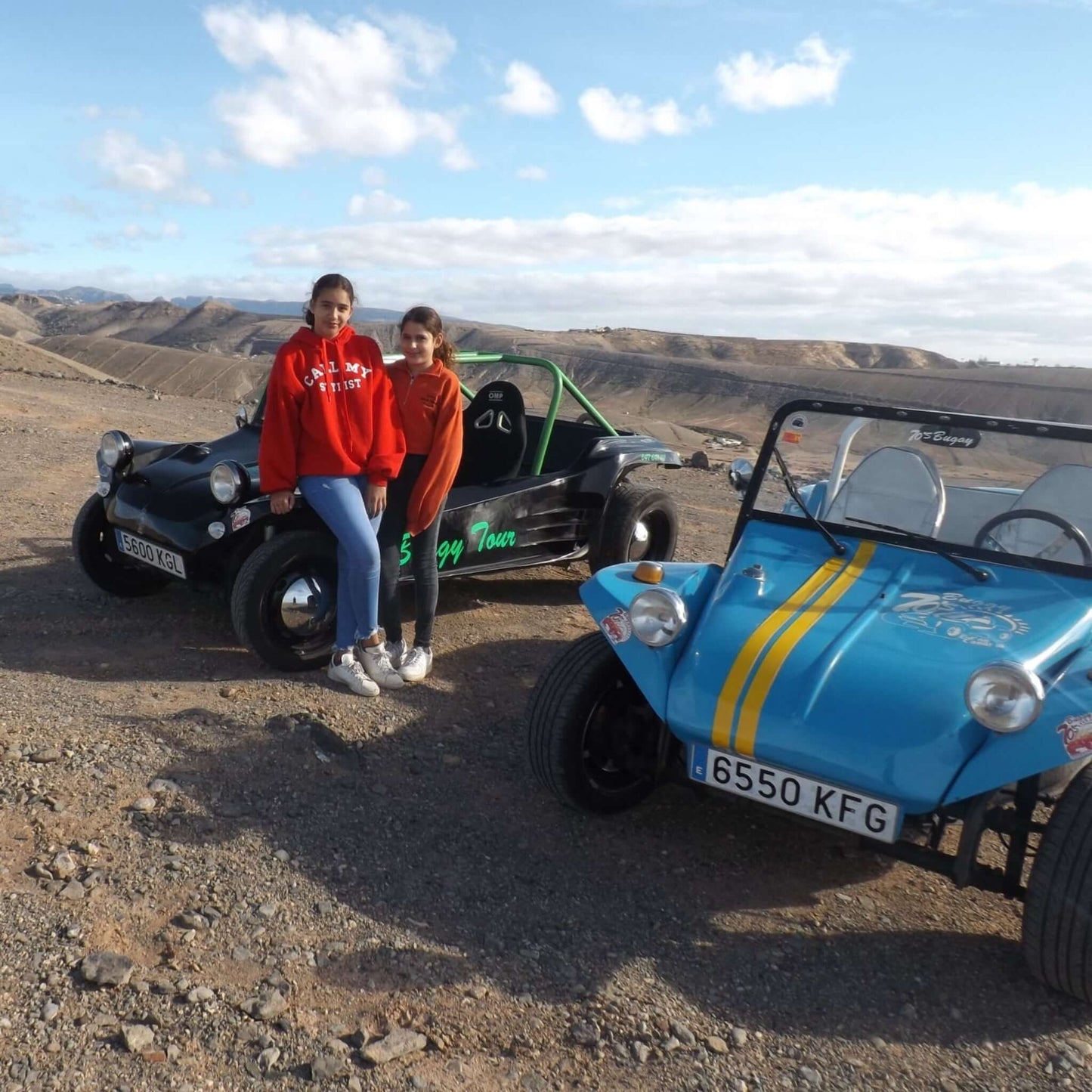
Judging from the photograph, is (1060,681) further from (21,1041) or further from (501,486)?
(501,486)

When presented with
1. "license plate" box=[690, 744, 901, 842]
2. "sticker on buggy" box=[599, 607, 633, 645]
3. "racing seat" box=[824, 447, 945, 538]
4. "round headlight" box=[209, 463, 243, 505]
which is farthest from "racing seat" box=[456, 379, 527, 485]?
"license plate" box=[690, 744, 901, 842]

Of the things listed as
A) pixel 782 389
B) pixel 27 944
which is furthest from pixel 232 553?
pixel 782 389

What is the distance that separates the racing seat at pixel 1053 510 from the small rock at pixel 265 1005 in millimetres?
2888

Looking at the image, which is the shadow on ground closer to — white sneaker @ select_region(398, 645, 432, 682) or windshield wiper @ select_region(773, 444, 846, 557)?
white sneaker @ select_region(398, 645, 432, 682)

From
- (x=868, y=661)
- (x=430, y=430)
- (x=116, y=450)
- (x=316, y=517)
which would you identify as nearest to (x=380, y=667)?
(x=316, y=517)

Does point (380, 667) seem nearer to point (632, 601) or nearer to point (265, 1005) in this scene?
point (632, 601)

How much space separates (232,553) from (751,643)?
277 centimetres

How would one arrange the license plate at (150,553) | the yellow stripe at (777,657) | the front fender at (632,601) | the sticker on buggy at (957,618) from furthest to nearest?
the license plate at (150,553) → the front fender at (632,601) → the sticker on buggy at (957,618) → the yellow stripe at (777,657)

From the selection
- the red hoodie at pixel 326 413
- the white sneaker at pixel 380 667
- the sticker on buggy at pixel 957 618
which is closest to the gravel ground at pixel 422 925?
the white sneaker at pixel 380 667

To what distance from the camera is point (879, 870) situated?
360 cm

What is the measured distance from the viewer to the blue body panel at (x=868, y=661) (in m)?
2.93

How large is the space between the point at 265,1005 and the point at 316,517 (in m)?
2.90

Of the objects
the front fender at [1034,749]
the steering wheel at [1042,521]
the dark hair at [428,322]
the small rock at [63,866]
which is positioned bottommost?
the small rock at [63,866]

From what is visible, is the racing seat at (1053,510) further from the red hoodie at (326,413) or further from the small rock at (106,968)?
the small rock at (106,968)
